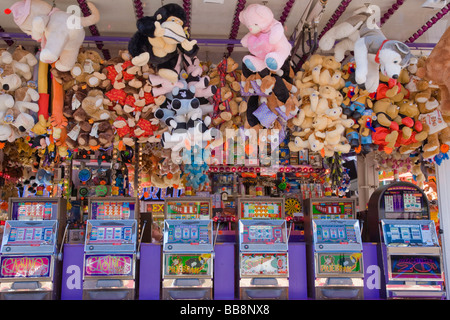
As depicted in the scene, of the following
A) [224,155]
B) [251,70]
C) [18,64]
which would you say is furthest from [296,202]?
[18,64]

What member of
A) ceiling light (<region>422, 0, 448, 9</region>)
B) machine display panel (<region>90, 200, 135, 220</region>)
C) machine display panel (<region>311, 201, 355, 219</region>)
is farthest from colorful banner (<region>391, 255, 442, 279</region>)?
machine display panel (<region>90, 200, 135, 220</region>)

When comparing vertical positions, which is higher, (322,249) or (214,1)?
(214,1)

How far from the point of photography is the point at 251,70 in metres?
5.06

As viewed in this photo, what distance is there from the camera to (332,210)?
5.67 m

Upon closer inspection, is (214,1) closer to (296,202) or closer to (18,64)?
(18,64)

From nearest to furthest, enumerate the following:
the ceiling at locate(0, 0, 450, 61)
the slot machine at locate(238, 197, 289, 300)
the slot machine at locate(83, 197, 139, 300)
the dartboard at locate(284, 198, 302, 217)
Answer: the ceiling at locate(0, 0, 450, 61)
the slot machine at locate(83, 197, 139, 300)
the slot machine at locate(238, 197, 289, 300)
the dartboard at locate(284, 198, 302, 217)

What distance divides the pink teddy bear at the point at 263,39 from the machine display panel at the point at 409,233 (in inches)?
92.0

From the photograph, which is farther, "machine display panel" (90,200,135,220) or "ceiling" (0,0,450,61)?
"machine display panel" (90,200,135,220)

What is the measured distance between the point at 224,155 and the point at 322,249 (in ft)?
6.66

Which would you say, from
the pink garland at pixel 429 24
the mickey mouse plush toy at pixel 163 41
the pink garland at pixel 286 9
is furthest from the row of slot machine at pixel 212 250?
the pink garland at pixel 286 9

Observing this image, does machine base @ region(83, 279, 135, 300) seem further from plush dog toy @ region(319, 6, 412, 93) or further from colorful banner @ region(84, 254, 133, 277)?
plush dog toy @ region(319, 6, 412, 93)

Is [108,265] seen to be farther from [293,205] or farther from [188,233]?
[293,205]

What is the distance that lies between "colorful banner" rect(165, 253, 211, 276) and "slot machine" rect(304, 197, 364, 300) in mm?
1239

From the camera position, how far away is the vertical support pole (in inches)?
228
